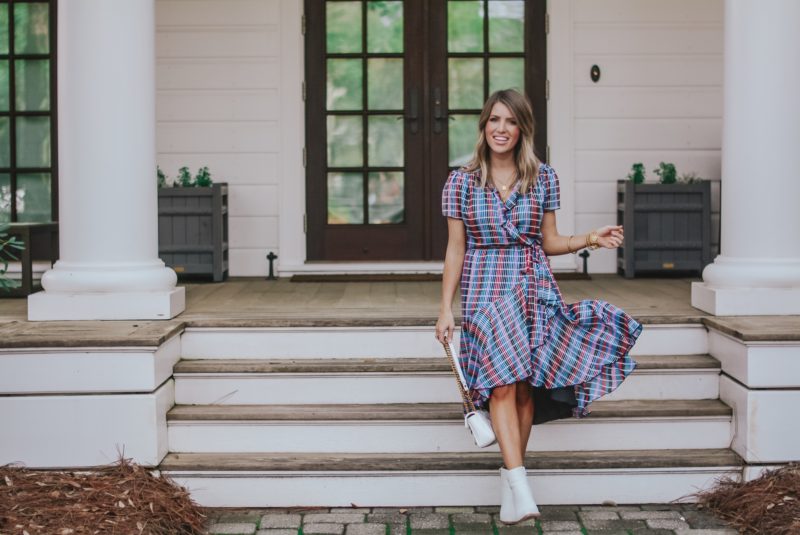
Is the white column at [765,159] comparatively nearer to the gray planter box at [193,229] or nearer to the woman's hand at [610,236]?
the woman's hand at [610,236]

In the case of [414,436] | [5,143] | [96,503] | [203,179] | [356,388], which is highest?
[5,143]

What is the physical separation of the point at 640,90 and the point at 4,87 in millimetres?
3945

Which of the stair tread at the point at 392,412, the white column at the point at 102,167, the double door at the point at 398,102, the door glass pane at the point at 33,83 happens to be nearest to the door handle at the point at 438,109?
the double door at the point at 398,102

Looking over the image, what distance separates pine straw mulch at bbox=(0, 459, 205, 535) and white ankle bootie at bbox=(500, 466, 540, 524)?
1.05m

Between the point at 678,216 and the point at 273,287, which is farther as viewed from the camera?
the point at 678,216

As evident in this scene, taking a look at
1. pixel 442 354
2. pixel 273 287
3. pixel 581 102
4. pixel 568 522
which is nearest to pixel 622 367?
pixel 568 522

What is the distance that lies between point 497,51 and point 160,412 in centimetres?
368

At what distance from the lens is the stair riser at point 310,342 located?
4.12m

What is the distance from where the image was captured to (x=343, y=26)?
6.50 metres

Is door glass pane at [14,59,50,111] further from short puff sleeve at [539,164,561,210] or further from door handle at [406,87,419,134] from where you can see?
short puff sleeve at [539,164,561,210]

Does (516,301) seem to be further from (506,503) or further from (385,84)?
(385,84)

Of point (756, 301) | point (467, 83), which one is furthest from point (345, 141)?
point (756, 301)

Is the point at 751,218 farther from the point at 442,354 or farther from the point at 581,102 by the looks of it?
the point at 581,102

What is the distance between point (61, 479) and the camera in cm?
353
